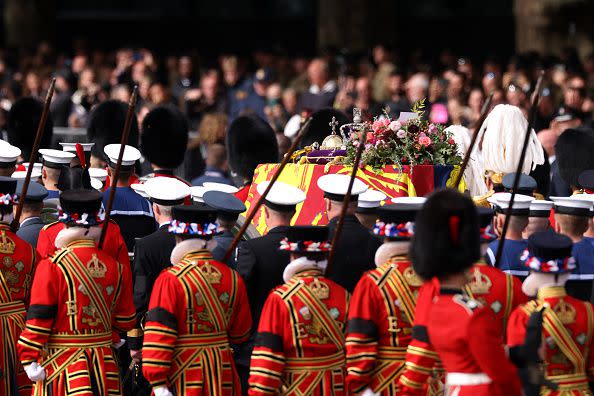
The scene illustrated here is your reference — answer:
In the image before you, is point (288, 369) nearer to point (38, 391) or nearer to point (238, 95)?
point (38, 391)

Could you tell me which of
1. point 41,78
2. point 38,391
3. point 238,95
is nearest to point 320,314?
point 38,391

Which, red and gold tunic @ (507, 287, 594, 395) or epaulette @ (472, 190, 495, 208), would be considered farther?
epaulette @ (472, 190, 495, 208)

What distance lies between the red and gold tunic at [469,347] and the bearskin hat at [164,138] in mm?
5057

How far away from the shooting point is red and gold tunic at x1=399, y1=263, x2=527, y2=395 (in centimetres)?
701

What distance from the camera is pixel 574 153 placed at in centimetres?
1130

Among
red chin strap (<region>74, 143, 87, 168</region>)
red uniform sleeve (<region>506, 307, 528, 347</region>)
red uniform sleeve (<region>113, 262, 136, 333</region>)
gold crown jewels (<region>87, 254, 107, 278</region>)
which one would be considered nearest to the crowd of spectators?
red chin strap (<region>74, 143, 87, 168</region>)

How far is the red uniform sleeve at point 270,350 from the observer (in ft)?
24.5

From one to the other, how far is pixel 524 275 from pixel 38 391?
8.85 feet

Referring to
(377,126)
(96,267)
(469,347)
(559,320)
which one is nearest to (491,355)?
(469,347)

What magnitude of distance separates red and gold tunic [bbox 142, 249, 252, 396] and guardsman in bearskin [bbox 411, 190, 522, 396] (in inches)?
55.5

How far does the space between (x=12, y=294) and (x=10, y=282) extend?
0.08 metres

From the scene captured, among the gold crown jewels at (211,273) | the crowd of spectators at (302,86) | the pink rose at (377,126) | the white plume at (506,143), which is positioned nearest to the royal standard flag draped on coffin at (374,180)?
the pink rose at (377,126)

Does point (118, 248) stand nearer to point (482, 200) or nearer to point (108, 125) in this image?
point (482, 200)

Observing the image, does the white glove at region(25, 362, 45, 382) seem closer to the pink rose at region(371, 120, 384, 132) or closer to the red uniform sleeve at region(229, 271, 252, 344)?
the red uniform sleeve at region(229, 271, 252, 344)
